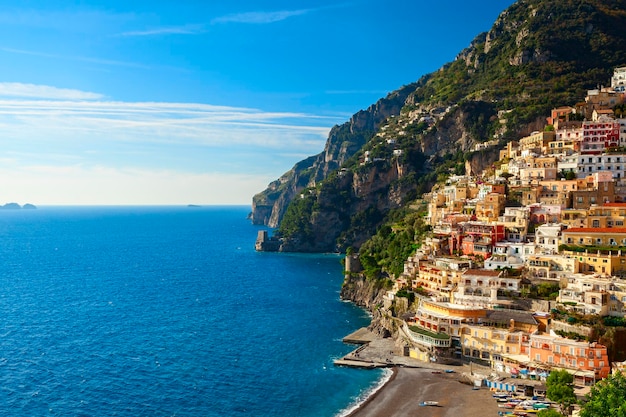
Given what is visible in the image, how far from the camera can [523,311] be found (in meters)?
62.7

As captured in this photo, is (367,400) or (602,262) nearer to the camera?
(367,400)

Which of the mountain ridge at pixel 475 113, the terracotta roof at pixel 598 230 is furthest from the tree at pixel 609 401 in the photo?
the mountain ridge at pixel 475 113

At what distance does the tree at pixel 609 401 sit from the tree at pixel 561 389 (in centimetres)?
461

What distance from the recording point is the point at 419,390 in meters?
56.4

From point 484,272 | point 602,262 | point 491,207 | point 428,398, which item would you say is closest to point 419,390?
point 428,398

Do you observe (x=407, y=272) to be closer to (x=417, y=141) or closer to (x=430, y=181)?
(x=430, y=181)

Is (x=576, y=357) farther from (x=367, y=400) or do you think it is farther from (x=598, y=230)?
(x=367, y=400)

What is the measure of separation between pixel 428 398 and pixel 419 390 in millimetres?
2096

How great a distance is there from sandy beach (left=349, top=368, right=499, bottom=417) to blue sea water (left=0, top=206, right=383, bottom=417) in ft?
9.76

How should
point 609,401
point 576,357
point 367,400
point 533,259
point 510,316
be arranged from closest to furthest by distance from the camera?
point 609,401
point 576,357
point 367,400
point 510,316
point 533,259

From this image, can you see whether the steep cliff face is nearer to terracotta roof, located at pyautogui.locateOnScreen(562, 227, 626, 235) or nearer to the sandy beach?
the sandy beach

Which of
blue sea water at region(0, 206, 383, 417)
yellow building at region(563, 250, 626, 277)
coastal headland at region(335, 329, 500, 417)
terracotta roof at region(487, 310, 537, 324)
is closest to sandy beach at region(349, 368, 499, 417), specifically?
coastal headland at region(335, 329, 500, 417)

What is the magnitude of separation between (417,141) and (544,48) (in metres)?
43.2

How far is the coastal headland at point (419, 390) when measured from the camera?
170 ft
